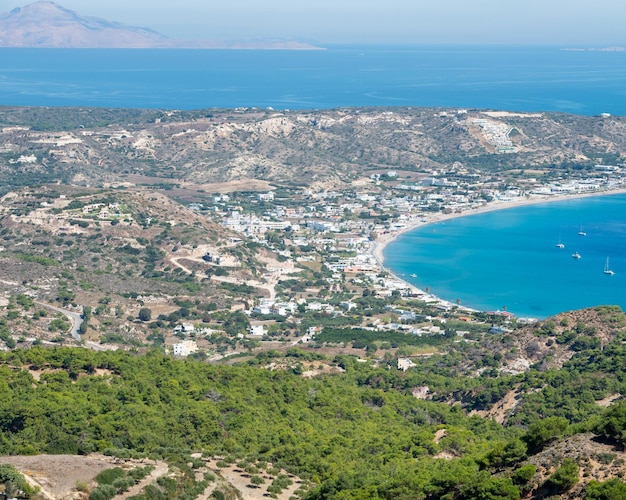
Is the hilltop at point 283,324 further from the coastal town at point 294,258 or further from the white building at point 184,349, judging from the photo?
the coastal town at point 294,258

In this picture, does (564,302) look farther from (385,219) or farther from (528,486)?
(528,486)

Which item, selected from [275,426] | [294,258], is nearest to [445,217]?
[294,258]

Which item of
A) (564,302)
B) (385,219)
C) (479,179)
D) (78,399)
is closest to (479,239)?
(385,219)

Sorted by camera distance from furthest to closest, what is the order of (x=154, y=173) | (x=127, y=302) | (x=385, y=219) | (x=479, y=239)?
(x=154, y=173), (x=385, y=219), (x=479, y=239), (x=127, y=302)

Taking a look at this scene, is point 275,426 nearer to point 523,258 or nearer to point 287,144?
point 523,258

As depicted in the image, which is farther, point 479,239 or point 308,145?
point 308,145

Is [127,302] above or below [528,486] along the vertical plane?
below

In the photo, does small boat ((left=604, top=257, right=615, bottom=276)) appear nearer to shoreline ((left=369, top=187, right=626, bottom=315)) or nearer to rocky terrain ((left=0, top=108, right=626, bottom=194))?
shoreline ((left=369, top=187, right=626, bottom=315))
